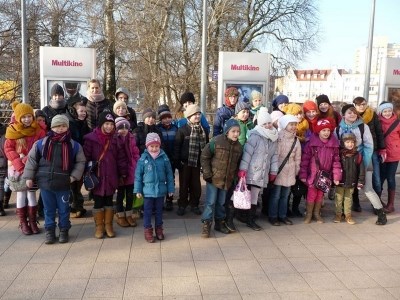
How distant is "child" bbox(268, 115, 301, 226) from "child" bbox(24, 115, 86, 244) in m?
2.62

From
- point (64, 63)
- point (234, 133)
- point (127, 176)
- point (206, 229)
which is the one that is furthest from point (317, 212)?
point (64, 63)

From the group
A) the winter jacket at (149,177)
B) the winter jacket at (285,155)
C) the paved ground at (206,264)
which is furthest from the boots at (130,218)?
the winter jacket at (285,155)

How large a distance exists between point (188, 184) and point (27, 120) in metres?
2.48

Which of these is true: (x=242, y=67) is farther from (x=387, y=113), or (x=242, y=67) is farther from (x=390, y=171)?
(x=390, y=171)

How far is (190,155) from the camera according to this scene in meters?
5.95

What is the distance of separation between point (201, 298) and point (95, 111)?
338 centimetres

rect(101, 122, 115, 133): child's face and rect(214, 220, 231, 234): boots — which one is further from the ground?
rect(101, 122, 115, 133): child's face

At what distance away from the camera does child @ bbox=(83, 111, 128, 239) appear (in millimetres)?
5023

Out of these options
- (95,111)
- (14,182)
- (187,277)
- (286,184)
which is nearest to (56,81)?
(95,111)

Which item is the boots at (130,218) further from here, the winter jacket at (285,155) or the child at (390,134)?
the child at (390,134)

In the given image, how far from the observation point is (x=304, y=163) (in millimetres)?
5770

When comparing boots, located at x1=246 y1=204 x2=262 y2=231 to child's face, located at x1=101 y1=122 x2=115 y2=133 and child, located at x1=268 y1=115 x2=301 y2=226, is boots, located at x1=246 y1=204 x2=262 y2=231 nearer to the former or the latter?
child, located at x1=268 y1=115 x2=301 y2=226

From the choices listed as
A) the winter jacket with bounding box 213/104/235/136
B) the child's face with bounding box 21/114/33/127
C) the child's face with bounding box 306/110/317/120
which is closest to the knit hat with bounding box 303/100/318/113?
the child's face with bounding box 306/110/317/120

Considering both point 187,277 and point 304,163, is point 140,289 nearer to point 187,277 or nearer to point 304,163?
point 187,277
